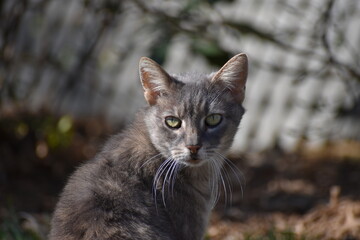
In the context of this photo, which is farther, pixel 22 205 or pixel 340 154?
pixel 340 154

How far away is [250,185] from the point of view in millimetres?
6613

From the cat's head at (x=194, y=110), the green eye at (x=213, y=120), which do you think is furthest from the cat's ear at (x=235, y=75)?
the green eye at (x=213, y=120)

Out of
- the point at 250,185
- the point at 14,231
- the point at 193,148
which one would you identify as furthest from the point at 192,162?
the point at 250,185

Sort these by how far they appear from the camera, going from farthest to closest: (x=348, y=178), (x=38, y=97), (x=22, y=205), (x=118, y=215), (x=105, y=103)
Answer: (x=105, y=103) < (x=38, y=97) < (x=348, y=178) < (x=22, y=205) < (x=118, y=215)

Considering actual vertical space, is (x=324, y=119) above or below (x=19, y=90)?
above

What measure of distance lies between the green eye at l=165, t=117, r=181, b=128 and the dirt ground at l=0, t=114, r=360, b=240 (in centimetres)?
130

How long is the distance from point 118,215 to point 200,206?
25.1 inches

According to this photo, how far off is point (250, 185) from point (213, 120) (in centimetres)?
265

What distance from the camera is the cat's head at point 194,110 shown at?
3.99 meters

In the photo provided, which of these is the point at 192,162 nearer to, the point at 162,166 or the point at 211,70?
the point at 162,166

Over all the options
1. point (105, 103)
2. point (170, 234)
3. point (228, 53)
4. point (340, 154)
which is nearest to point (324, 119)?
point (340, 154)

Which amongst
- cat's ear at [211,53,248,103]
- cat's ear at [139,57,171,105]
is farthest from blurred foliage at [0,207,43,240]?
cat's ear at [211,53,248,103]

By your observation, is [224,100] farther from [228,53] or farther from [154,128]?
[228,53]

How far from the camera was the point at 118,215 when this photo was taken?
12.3ft
